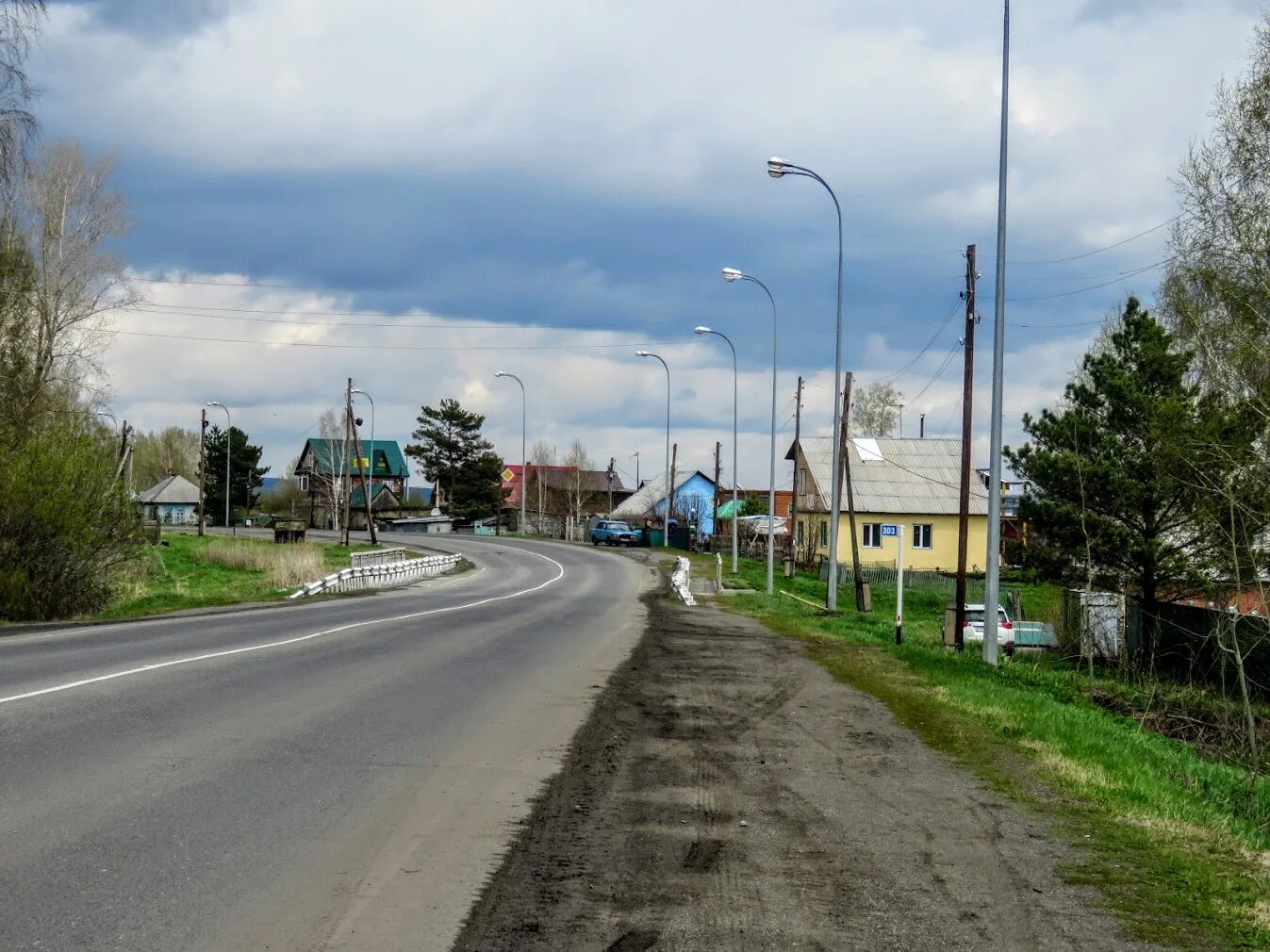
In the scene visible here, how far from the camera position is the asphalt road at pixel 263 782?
5.38 meters

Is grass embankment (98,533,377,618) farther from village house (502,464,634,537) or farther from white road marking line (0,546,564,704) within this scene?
village house (502,464,634,537)

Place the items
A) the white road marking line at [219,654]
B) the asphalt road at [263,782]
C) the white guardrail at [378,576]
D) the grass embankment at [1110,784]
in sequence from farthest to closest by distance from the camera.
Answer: the white guardrail at [378,576] < the white road marking line at [219,654] < the grass embankment at [1110,784] < the asphalt road at [263,782]

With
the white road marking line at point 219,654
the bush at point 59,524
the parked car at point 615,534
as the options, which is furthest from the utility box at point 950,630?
the parked car at point 615,534

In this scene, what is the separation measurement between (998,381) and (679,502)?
9133cm

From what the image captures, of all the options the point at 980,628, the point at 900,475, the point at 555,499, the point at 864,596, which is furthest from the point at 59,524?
the point at 555,499

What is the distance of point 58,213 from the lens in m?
48.6

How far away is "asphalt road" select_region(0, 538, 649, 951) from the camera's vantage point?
5.38 m

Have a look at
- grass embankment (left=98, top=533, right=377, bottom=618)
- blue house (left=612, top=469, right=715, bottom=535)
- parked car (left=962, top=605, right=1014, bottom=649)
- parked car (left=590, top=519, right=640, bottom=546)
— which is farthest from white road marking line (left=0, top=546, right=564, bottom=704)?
blue house (left=612, top=469, right=715, bottom=535)

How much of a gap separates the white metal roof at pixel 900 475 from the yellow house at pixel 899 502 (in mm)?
53

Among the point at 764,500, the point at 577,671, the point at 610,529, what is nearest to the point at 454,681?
the point at 577,671

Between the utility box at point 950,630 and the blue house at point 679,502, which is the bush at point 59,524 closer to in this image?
the utility box at point 950,630

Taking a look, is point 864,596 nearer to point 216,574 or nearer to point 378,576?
point 378,576

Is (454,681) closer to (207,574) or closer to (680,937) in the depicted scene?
(680,937)

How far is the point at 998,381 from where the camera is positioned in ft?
60.1
